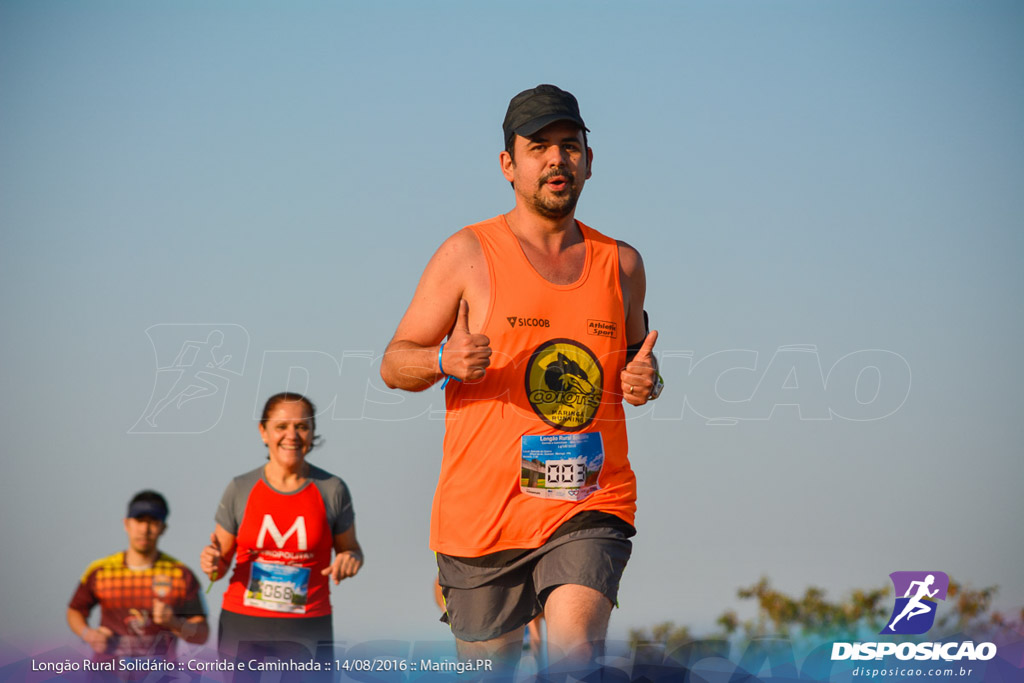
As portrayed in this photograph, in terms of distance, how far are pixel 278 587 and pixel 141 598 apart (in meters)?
0.73

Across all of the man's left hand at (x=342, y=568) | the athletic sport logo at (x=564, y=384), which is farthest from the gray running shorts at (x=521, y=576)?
the man's left hand at (x=342, y=568)

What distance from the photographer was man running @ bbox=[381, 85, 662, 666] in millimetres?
4707

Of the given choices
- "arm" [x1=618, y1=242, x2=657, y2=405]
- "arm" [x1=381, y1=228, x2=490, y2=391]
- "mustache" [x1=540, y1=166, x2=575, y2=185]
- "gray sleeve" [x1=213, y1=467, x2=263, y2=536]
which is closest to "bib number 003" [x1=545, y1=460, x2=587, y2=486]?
"arm" [x1=618, y1=242, x2=657, y2=405]

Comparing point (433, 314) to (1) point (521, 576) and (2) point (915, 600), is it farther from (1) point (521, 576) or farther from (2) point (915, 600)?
(2) point (915, 600)

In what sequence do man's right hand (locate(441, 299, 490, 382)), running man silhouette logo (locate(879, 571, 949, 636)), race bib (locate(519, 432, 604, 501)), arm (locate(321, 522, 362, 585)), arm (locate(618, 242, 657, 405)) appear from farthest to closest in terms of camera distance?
arm (locate(321, 522, 362, 585))
running man silhouette logo (locate(879, 571, 949, 636))
arm (locate(618, 242, 657, 405))
race bib (locate(519, 432, 604, 501))
man's right hand (locate(441, 299, 490, 382))

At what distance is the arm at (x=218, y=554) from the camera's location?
6.23m

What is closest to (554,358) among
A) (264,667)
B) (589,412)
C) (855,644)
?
(589,412)

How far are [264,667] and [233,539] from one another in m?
0.77

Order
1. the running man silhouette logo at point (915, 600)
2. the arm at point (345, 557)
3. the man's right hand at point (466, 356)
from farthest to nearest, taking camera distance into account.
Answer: the arm at point (345, 557) → the running man silhouette logo at point (915, 600) → the man's right hand at point (466, 356)

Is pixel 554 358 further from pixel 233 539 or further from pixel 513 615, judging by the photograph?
pixel 233 539

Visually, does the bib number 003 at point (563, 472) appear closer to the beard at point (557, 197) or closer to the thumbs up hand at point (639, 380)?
the thumbs up hand at point (639, 380)

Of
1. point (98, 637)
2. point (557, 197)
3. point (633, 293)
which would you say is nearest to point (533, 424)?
point (633, 293)

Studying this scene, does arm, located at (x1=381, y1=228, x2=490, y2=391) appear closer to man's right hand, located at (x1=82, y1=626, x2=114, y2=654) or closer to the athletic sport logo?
the athletic sport logo

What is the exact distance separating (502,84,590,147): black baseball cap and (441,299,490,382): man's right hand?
1.01 metres
